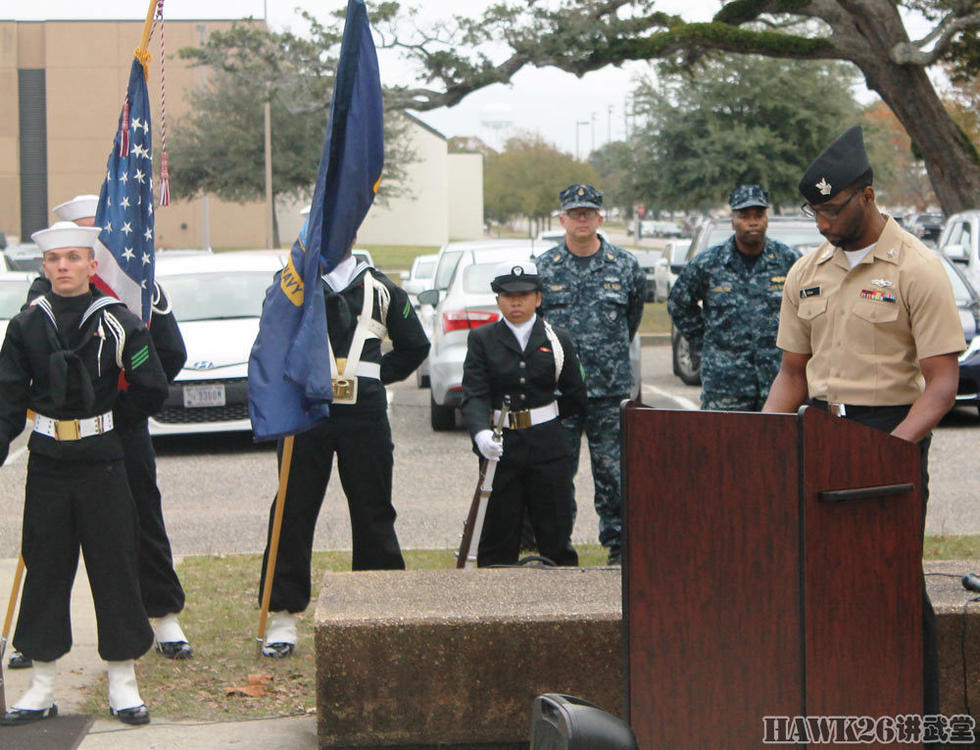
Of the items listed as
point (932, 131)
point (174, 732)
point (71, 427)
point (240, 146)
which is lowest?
point (174, 732)

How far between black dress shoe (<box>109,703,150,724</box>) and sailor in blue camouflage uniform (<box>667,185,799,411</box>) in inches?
123

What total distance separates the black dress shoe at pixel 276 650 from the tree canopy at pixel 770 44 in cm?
1613

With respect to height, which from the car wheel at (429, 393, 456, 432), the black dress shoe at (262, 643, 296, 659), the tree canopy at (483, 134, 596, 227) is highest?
the tree canopy at (483, 134, 596, 227)

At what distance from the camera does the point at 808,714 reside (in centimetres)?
341

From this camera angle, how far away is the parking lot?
8.35 metres

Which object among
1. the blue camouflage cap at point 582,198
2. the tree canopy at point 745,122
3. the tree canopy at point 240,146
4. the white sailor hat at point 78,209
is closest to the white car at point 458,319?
the blue camouflage cap at point 582,198

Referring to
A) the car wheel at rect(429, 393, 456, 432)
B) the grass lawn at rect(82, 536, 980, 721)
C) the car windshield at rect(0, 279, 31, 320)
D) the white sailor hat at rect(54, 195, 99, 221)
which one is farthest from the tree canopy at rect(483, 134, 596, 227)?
the white sailor hat at rect(54, 195, 99, 221)

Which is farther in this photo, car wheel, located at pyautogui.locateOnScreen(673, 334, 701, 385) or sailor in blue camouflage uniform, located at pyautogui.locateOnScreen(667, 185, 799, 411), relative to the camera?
car wheel, located at pyautogui.locateOnScreen(673, 334, 701, 385)

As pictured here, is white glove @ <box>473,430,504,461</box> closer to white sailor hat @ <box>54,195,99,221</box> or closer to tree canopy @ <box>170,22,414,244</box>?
white sailor hat @ <box>54,195,99,221</box>

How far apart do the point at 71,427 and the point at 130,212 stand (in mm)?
1233

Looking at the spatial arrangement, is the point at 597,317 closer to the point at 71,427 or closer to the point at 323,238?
the point at 323,238

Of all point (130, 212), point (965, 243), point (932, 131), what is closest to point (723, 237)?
point (965, 243)

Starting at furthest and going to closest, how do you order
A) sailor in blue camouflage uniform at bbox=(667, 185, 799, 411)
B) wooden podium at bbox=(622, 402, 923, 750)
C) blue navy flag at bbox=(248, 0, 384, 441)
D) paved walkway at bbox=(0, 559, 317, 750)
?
sailor in blue camouflage uniform at bbox=(667, 185, 799, 411) → blue navy flag at bbox=(248, 0, 384, 441) → paved walkway at bbox=(0, 559, 317, 750) → wooden podium at bbox=(622, 402, 923, 750)

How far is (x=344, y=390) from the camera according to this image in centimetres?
573
